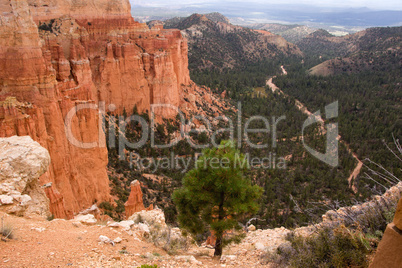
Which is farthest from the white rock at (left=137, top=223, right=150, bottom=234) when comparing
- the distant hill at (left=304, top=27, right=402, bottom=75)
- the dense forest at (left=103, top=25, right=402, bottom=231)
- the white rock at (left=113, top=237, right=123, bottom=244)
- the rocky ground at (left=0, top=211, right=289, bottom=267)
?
the distant hill at (left=304, top=27, right=402, bottom=75)

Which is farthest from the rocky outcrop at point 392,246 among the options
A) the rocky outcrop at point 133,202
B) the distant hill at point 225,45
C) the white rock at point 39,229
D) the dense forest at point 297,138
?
the distant hill at point 225,45

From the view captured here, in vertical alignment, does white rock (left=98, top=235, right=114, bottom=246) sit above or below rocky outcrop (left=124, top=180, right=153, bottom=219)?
above

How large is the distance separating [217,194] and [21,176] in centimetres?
639

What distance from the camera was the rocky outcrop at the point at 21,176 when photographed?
27.0ft

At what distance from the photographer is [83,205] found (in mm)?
16969

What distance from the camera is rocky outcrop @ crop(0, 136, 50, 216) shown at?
822 centimetres

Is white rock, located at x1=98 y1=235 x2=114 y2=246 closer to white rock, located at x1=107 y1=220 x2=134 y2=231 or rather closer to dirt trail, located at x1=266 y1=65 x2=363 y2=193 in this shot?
white rock, located at x1=107 y1=220 x2=134 y2=231

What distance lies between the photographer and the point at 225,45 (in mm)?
103000

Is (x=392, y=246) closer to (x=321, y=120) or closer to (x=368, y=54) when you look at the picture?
(x=321, y=120)

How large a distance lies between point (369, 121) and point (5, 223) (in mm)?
55541

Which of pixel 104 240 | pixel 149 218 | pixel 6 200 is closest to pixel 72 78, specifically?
pixel 149 218

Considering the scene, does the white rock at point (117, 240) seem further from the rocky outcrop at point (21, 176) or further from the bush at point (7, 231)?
the rocky outcrop at point (21, 176)

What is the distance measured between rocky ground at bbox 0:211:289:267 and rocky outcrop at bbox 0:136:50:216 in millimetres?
589

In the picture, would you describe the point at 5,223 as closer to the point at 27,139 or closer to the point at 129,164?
the point at 27,139
